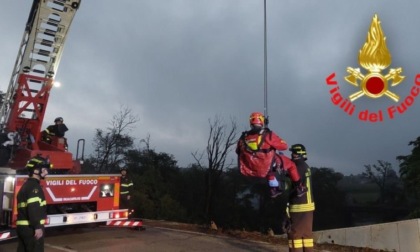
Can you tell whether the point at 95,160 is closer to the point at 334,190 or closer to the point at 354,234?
the point at 354,234

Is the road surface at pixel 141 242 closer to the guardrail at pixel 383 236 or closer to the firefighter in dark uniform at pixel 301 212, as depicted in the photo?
the firefighter in dark uniform at pixel 301 212

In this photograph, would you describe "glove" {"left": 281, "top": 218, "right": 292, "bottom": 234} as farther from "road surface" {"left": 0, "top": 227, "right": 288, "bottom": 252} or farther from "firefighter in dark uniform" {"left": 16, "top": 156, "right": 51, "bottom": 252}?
"firefighter in dark uniform" {"left": 16, "top": 156, "right": 51, "bottom": 252}

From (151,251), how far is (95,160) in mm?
28742

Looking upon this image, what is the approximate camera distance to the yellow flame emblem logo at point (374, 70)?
8.73m

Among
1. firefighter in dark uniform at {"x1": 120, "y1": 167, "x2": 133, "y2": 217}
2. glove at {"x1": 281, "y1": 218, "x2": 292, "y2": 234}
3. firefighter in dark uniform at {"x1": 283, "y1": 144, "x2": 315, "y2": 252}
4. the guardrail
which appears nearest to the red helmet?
firefighter in dark uniform at {"x1": 283, "y1": 144, "x2": 315, "y2": 252}

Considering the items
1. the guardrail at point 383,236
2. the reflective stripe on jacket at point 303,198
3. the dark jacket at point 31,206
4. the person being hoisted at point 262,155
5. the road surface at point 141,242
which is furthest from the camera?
the guardrail at point 383,236

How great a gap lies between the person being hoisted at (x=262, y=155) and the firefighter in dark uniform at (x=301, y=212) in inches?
17.1

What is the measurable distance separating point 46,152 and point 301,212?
627 cm

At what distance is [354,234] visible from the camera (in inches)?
428

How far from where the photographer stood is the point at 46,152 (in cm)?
998

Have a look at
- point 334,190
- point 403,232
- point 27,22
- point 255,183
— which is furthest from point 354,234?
point 334,190

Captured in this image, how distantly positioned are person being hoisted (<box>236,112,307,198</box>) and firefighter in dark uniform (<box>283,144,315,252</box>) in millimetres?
435

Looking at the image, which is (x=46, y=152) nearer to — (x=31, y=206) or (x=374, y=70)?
(x=31, y=206)

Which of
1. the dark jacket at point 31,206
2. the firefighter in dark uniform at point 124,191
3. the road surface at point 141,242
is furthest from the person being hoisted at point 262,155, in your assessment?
the firefighter in dark uniform at point 124,191
